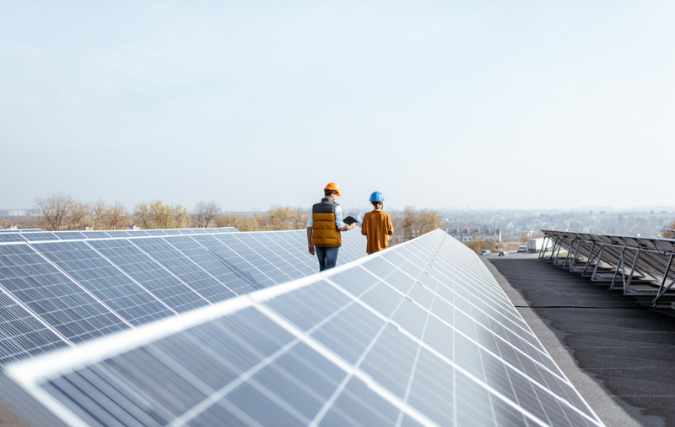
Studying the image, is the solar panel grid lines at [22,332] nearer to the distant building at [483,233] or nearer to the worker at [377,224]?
the worker at [377,224]

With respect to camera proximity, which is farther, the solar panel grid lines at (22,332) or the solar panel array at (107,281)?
the solar panel array at (107,281)

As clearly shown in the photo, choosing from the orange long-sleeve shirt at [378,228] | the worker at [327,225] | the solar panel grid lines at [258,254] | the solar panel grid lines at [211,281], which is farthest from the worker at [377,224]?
the solar panel grid lines at [258,254]

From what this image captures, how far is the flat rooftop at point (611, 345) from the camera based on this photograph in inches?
248

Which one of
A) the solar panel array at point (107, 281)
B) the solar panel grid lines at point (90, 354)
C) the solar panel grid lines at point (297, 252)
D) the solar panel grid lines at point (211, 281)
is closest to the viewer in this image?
the solar panel grid lines at point (90, 354)

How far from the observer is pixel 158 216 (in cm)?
7981

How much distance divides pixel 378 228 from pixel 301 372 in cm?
763

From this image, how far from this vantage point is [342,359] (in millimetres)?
2686

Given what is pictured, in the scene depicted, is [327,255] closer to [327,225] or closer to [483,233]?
[327,225]

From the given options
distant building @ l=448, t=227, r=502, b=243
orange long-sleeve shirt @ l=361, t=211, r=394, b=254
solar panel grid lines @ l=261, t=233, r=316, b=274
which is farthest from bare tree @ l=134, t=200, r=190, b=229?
orange long-sleeve shirt @ l=361, t=211, r=394, b=254

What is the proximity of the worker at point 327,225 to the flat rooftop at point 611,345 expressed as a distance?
4494 mm

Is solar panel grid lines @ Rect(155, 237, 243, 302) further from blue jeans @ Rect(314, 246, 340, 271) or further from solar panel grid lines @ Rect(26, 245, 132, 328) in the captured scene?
blue jeans @ Rect(314, 246, 340, 271)

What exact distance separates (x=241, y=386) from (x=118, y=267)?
10220mm

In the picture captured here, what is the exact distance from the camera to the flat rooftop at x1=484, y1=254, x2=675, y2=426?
629 cm

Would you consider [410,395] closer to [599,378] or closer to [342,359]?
[342,359]
